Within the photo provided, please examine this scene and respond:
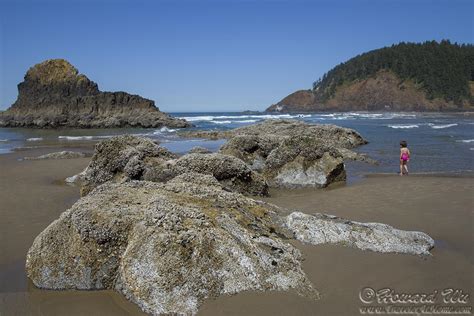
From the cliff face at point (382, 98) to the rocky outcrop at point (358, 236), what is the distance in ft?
418

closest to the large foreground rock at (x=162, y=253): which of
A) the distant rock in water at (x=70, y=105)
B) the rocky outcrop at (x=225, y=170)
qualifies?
the rocky outcrop at (x=225, y=170)

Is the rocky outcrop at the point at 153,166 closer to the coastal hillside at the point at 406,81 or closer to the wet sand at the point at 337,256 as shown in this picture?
the wet sand at the point at 337,256

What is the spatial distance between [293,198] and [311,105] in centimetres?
15922

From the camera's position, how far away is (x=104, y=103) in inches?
2530

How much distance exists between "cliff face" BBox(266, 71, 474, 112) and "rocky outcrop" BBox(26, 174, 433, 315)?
128988 millimetres

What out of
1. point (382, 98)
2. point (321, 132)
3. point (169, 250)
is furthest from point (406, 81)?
point (169, 250)

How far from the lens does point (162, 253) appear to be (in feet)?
14.3

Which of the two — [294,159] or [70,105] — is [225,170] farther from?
[70,105]

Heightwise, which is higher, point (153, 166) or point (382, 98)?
point (382, 98)

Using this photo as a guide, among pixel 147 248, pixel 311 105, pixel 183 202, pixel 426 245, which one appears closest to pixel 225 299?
pixel 147 248

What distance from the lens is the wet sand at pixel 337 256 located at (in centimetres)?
423

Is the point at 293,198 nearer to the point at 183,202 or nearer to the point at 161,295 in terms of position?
the point at 183,202

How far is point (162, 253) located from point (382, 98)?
142m

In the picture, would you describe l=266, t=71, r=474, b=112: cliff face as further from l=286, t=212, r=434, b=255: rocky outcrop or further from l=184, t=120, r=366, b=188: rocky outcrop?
l=286, t=212, r=434, b=255: rocky outcrop
